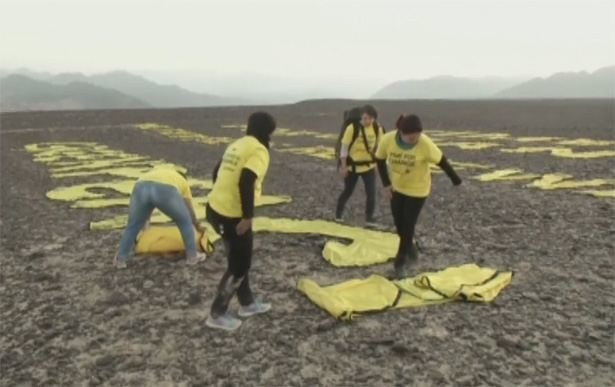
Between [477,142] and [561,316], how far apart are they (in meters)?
20.6

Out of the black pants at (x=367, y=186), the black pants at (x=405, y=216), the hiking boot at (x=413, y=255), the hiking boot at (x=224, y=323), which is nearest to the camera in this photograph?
the hiking boot at (x=224, y=323)

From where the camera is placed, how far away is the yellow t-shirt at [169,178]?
308 inches

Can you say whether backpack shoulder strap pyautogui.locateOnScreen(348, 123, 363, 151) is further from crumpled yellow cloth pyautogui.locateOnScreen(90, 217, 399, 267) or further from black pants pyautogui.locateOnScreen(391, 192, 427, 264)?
black pants pyautogui.locateOnScreen(391, 192, 427, 264)

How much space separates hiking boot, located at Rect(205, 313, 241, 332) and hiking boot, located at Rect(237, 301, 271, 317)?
0.20 m

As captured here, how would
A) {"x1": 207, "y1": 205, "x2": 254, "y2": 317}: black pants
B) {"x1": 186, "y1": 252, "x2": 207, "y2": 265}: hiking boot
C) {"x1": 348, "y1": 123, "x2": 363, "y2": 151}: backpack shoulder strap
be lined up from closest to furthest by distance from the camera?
{"x1": 207, "y1": 205, "x2": 254, "y2": 317}: black pants → {"x1": 186, "y1": 252, "x2": 207, "y2": 265}: hiking boot → {"x1": 348, "y1": 123, "x2": 363, "y2": 151}: backpack shoulder strap

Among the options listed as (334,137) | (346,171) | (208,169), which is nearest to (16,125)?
(334,137)

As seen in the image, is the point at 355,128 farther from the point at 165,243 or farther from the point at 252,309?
the point at 252,309

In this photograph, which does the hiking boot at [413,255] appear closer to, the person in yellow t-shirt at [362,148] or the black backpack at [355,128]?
the person in yellow t-shirt at [362,148]

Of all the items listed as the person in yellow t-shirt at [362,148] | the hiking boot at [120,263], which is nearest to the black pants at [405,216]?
the person in yellow t-shirt at [362,148]

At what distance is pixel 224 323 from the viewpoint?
636 cm

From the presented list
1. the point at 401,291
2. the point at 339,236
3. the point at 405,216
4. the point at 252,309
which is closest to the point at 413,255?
the point at 405,216

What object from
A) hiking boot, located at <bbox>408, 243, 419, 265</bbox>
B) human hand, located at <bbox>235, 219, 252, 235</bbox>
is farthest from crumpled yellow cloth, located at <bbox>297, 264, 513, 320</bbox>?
human hand, located at <bbox>235, 219, 252, 235</bbox>

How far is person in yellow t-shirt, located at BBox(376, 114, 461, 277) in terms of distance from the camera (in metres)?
7.32

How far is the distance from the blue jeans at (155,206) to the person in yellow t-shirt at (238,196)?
1655 millimetres
